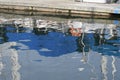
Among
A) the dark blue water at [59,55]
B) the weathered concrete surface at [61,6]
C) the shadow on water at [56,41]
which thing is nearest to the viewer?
the dark blue water at [59,55]

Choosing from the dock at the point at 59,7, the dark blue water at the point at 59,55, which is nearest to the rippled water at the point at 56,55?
the dark blue water at the point at 59,55

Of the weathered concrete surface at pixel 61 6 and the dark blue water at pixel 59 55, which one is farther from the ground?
the weathered concrete surface at pixel 61 6

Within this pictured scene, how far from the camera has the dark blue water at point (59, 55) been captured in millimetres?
12584

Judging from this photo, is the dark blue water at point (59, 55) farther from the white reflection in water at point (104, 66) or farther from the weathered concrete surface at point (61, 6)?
the weathered concrete surface at point (61, 6)

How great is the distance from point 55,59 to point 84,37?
13.9 ft

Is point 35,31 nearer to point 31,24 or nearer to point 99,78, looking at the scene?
point 31,24

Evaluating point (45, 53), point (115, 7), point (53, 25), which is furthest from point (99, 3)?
point (45, 53)

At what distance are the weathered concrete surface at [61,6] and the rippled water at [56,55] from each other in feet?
11.9

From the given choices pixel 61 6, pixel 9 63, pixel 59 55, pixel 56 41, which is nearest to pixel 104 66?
pixel 59 55

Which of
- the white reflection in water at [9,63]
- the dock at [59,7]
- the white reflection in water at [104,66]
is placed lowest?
the white reflection in water at [104,66]

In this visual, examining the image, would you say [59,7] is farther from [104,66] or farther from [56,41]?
[104,66]

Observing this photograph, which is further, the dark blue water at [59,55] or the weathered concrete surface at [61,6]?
the weathered concrete surface at [61,6]

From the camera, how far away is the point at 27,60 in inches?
567

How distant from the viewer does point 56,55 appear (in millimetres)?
15383
